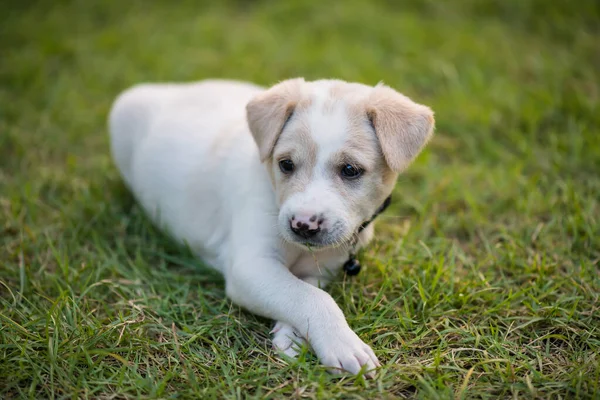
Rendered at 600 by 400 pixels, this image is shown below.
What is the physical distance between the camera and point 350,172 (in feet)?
12.0

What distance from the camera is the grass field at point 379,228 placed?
3398 mm

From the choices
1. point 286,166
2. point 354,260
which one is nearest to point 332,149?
point 286,166

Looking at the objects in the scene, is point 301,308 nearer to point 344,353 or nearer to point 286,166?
point 344,353

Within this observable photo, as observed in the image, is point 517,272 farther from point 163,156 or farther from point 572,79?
point 572,79

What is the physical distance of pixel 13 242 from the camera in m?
4.59

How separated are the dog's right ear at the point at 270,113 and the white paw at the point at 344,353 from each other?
1.30 m

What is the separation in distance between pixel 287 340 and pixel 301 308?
0.88 feet

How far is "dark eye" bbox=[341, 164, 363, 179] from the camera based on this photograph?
143 inches

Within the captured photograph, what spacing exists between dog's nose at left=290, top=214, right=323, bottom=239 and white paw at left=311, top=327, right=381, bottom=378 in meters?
0.62

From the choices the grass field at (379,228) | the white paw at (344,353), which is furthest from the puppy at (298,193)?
the grass field at (379,228)

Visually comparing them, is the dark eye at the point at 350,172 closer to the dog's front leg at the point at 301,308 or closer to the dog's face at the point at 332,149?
the dog's face at the point at 332,149

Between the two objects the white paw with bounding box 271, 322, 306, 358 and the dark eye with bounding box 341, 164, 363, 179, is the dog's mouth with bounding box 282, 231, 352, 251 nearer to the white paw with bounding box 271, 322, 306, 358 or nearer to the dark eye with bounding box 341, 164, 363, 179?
the dark eye with bounding box 341, 164, 363, 179

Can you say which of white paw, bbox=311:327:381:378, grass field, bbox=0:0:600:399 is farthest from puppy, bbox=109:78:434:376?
grass field, bbox=0:0:600:399

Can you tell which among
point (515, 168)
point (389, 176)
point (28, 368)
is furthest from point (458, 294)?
point (28, 368)
